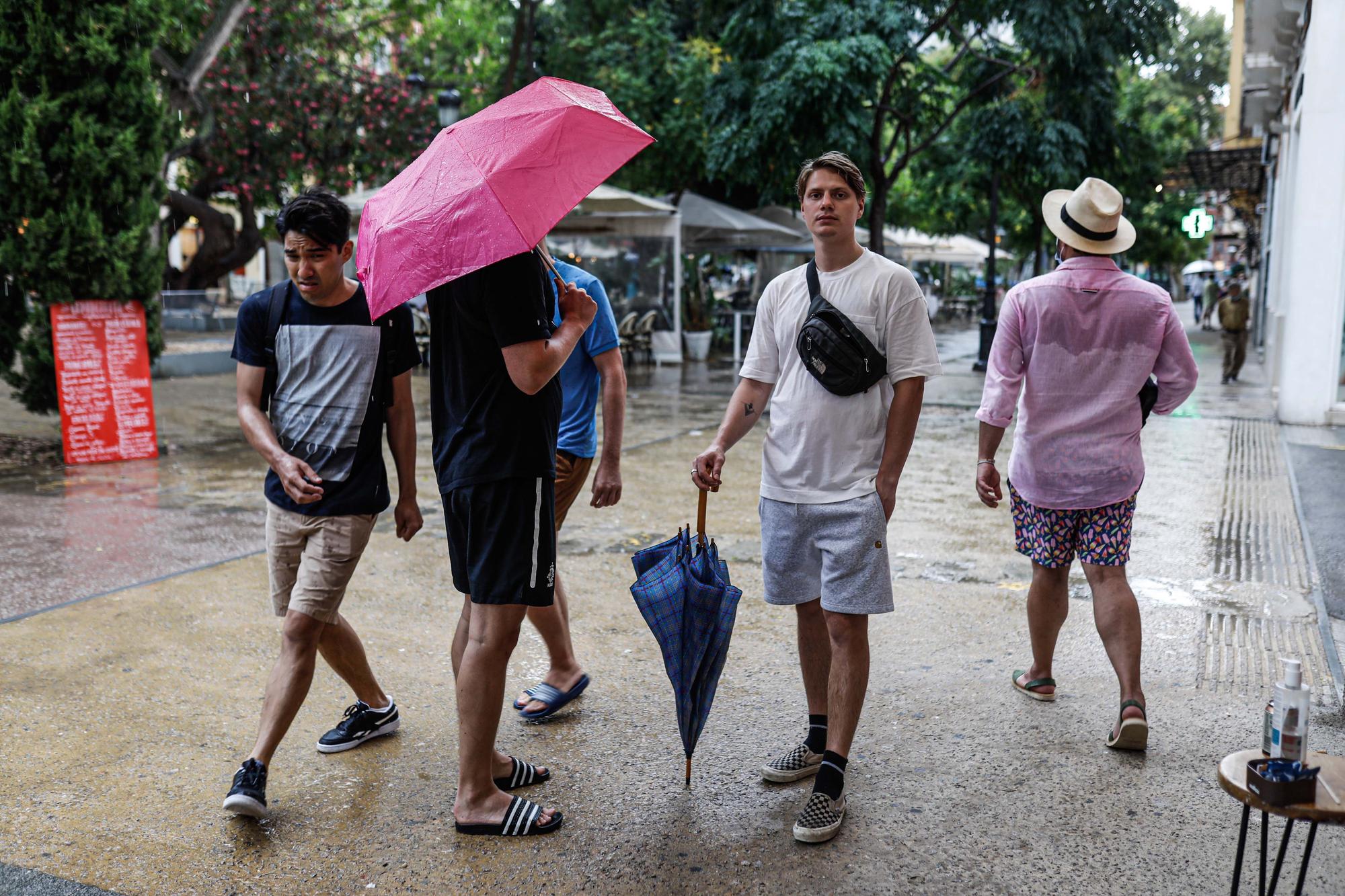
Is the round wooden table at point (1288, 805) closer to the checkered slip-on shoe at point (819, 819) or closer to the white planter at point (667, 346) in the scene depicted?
the checkered slip-on shoe at point (819, 819)

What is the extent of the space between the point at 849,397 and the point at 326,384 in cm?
157

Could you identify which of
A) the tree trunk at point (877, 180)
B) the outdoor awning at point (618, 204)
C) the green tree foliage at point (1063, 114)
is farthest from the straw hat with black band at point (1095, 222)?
the outdoor awning at point (618, 204)

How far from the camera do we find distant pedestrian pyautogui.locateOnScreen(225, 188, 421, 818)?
3.38m

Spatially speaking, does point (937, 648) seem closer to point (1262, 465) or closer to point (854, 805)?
point (854, 805)

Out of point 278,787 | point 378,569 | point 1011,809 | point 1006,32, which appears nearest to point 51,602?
point 378,569

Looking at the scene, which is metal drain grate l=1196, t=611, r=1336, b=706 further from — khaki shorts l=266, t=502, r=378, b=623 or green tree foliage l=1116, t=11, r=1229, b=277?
green tree foliage l=1116, t=11, r=1229, b=277

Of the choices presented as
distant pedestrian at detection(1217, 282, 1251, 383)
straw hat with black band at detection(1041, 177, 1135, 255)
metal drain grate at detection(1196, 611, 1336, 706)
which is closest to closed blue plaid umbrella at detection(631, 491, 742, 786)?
straw hat with black band at detection(1041, 177, 1135, 255)

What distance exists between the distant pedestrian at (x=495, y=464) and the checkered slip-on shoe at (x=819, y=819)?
699mm

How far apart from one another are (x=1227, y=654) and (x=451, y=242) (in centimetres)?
368

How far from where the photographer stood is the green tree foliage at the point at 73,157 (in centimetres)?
880

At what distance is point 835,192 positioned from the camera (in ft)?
10.9

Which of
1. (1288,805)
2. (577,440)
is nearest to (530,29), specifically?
(577,440)

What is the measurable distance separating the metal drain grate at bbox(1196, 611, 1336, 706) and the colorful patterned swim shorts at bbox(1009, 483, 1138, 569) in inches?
35.1

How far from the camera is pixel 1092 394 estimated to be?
153 inches
